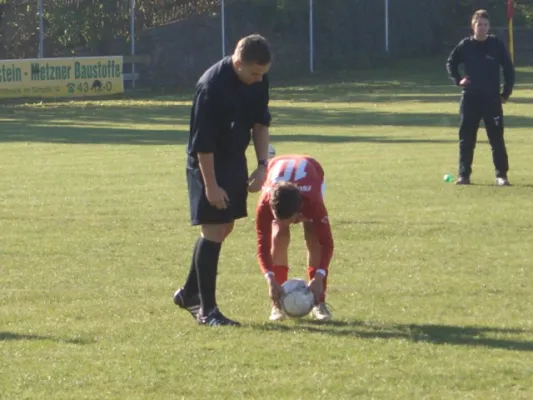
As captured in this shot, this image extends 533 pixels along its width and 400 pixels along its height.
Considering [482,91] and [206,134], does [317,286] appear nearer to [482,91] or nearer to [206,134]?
[206,134]

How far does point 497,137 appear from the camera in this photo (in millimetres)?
16453

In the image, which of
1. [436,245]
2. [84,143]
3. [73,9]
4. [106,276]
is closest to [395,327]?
[106,276]

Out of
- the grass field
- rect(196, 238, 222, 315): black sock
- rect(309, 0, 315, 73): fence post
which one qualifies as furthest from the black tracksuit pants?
rect(309, 0, 315, 73): fence post

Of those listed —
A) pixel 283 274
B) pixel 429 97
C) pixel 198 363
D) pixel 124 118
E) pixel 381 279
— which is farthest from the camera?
pixel 429 97

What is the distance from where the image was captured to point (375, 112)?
1261 inches

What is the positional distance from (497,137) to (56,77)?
25.0 m

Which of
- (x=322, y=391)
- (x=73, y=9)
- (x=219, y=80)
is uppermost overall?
(x=73, y=9)

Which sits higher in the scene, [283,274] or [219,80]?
[219,80]

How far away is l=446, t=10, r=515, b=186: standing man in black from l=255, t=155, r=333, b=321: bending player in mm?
8219

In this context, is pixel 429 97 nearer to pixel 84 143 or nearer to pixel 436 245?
pixel 84 143

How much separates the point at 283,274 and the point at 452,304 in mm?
1178

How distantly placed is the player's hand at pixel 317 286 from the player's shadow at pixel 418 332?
0.59 ft

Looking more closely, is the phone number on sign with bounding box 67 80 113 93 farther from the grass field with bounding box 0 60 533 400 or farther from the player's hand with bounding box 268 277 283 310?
the player's hand with bounding box 268 277 283 310

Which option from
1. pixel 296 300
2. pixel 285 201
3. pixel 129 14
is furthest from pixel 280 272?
pixel 129 14
